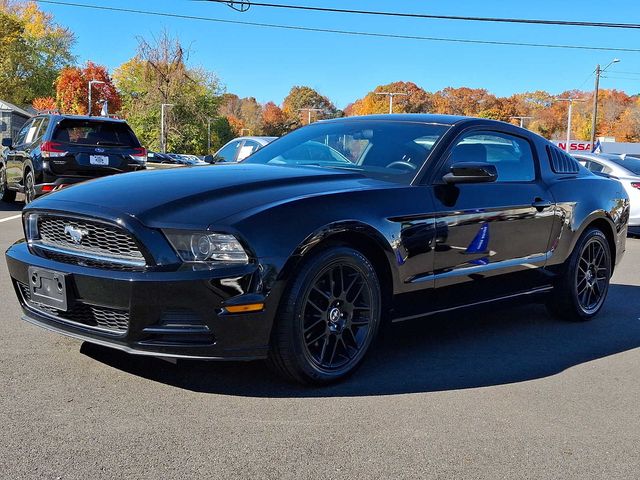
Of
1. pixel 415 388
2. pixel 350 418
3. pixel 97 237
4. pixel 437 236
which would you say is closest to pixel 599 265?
pixel 437 236

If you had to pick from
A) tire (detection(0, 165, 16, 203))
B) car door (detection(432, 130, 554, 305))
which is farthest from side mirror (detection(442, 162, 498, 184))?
tire (detection(0, 165, 16, 203))

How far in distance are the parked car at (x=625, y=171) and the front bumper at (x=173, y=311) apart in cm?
957

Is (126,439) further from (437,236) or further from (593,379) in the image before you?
(593,379)

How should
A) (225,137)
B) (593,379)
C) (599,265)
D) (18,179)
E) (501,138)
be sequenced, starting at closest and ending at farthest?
(593,379) → (501,138) → (599,265) → (18,179) → (225,137)

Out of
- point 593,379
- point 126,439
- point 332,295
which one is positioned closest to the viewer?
point 126,439

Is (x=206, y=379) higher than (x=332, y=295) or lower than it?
lower

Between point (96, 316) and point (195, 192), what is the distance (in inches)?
31.0

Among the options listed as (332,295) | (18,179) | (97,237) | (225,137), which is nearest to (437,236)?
(332,295)

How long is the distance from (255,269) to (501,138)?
252 cm

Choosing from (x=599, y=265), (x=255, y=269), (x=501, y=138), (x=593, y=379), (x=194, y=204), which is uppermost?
(x=501, y=138)

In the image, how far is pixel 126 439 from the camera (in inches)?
114

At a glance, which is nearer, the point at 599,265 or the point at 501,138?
the point at 501,138

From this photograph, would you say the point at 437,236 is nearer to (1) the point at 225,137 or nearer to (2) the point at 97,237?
(2) the point at 97,237

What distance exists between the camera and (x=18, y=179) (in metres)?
12.5
